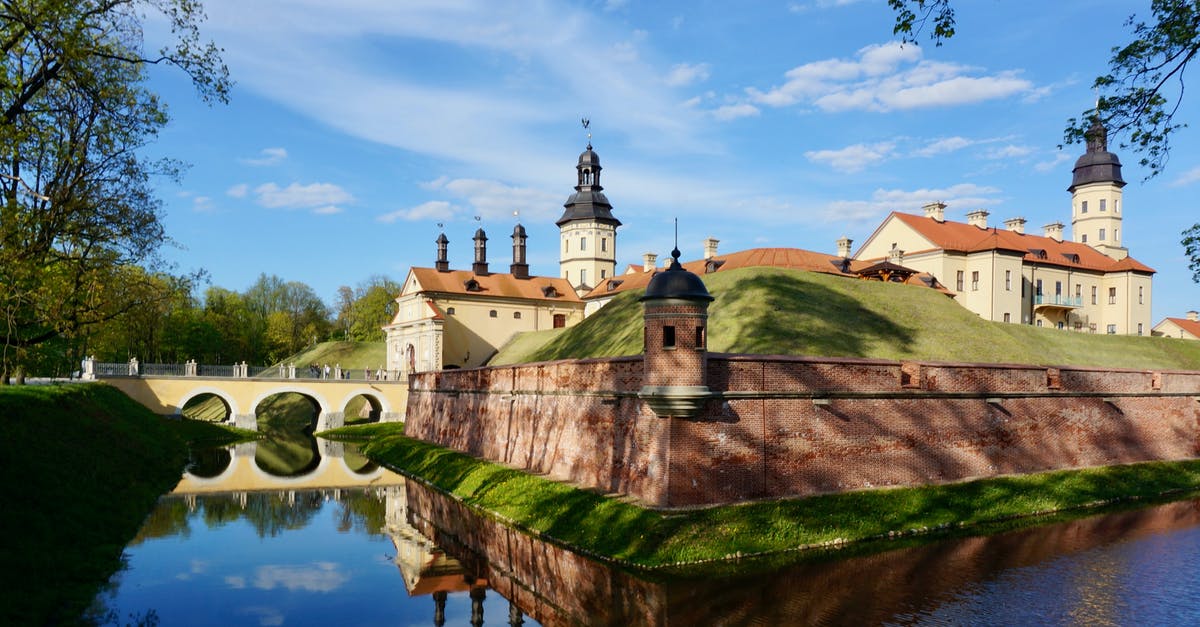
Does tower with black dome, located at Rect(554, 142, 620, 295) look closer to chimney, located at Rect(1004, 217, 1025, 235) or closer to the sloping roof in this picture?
chimney, located at Rect(1004, 217, 1025, 235)

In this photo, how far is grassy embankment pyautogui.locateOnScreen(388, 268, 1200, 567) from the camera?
16.6 meters

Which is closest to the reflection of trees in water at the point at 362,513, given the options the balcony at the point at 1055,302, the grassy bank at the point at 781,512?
the grassy bank at the point at 781,512

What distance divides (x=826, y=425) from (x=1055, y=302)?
48.9 m

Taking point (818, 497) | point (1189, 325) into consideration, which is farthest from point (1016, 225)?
point (818, 497)

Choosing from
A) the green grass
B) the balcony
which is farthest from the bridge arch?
the balcony

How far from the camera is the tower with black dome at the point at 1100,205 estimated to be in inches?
2697

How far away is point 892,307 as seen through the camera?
36.5 meters

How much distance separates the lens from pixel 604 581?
1473 centimetres

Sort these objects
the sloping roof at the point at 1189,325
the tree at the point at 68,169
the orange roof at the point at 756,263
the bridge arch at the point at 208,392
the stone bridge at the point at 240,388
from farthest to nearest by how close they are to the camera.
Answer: the sloping roof at the point at 1189,325 → the orange roof at the point at 756,263 → the bridge arch at the point at 208,392 → the stone bridge at the point at 240,388 → the tree at the point at 68,169

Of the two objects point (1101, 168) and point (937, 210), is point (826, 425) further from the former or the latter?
point (1101, 168)

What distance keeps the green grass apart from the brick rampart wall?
4684 millimetres

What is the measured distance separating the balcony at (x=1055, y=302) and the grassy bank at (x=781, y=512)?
35.8m

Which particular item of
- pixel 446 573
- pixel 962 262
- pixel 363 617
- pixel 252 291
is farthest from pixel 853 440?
pixel 252 291

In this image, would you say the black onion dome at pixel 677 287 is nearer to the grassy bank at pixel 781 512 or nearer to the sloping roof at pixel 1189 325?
the grassy bank at pixel 781 512
